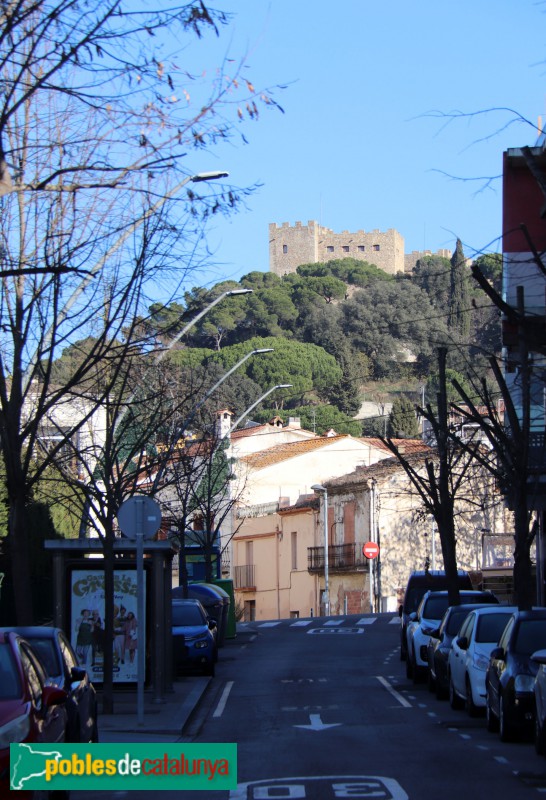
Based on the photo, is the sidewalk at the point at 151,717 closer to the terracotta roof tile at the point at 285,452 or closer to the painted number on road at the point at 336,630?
the painted number on road at the point at 336,630

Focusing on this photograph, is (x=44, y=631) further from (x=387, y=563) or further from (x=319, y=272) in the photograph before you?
(x=319, y=272)

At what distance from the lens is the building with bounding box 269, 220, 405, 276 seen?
19575cm

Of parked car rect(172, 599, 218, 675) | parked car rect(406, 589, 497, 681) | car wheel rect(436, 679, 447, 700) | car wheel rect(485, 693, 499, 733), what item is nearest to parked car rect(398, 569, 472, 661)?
parked car rect(406, 589, 497, 681)

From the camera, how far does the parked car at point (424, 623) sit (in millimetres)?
22438

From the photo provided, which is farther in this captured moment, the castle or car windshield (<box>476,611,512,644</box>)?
the castle

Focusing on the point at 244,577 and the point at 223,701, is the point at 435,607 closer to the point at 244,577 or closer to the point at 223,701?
the point at 223,701

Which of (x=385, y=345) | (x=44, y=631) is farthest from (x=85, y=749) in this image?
(x=385, y=345)

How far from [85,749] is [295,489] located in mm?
62193

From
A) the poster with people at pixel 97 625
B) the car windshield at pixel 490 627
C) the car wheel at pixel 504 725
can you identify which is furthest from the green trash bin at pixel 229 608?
the car wheel at pixel 504 725

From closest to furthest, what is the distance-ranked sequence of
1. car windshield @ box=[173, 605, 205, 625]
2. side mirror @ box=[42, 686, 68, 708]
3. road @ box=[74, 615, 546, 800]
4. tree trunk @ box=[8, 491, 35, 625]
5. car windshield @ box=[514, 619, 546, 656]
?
1. side mirror @ box=[42, 686, 68, 708]
2. road @ box=[74, 615, 546, 800]
3. car windshield @ box=[514, 619, 546, 656]
4. tree trunk @ box=[8, 491, 35, 625]
5. car windshield @ box=[173, 605, 205, 625]

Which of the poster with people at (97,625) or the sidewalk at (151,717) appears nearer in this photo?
the sidewalk at (151,717)

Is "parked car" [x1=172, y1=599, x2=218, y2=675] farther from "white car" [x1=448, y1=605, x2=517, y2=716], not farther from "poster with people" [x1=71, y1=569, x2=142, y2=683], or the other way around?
"white car" [x1=448, y1=605, x2=517, y2=716]

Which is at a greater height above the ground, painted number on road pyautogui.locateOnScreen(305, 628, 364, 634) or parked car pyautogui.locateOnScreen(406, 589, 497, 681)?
parked car pyautogui.locateOnScreen(406, 589, 497, 681)

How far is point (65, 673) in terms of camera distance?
38.7ft
